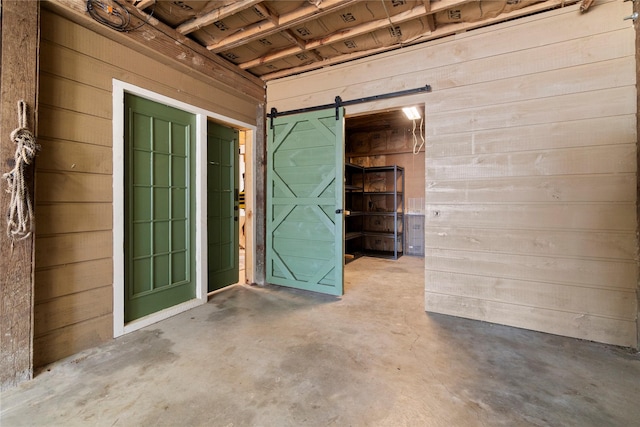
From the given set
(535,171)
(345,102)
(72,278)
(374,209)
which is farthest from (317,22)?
(374,209)

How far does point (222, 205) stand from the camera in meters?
3.39

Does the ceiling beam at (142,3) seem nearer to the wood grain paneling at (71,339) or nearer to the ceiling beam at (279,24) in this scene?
the ceiling beam at (279,24)

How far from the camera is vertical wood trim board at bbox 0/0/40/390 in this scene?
1578 mm

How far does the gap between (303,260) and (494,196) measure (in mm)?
2153

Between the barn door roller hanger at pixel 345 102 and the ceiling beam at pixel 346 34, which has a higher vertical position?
the ceiling beam at pixel 346 34

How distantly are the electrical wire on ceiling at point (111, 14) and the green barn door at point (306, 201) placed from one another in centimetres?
171

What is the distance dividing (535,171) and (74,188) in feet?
11.9

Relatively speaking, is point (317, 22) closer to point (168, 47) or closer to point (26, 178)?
point (168, 47)

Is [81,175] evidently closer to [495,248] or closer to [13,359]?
[13,359]

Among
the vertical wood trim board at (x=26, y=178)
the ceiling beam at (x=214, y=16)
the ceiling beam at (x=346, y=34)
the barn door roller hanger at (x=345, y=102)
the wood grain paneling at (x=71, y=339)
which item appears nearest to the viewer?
the vertical wood trim board at (x=26, y=178)

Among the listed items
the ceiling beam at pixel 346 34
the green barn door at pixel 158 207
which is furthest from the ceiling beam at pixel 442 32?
the green barn door at pixel 158 207

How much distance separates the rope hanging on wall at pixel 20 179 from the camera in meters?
1.58

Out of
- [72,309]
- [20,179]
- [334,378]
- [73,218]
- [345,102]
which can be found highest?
[345,102]

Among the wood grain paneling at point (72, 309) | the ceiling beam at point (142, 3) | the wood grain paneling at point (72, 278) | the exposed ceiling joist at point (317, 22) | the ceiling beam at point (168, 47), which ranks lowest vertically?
the wood grain paneling at point (72, 309)
